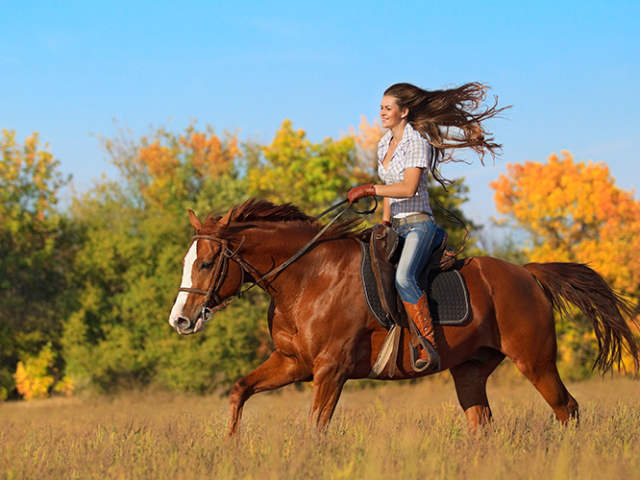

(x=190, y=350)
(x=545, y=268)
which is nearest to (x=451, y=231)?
(x=190, y=350)

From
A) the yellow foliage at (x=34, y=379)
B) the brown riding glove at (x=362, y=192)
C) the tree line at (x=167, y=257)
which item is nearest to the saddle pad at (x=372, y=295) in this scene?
the brown riding glove at (x=362, y=192)

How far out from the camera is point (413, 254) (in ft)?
17.7

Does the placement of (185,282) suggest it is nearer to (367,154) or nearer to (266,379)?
(266,379)

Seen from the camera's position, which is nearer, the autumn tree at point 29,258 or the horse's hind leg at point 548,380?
the horse's hind leg at point 548,380

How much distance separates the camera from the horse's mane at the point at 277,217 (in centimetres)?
557

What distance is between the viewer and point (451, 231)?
68.1 ft

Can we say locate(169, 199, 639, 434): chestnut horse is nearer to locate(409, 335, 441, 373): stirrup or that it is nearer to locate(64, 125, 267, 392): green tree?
locate(409, 335, 441, 373): stirrup

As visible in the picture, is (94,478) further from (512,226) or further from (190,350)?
(512,226)

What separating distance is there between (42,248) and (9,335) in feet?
11.8

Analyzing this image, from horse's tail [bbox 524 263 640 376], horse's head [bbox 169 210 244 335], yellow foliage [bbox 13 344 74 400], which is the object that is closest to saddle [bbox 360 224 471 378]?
horse's head [bbox 169 210 244 335]

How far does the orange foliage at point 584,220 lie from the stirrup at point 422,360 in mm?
15660

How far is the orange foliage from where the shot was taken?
773 inches

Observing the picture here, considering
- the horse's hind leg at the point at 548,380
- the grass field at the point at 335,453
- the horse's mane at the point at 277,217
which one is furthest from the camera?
the horse's hind leg at the point at 548,380

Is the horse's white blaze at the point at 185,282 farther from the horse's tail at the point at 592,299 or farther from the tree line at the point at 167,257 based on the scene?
the tree line at the point at 167,257
